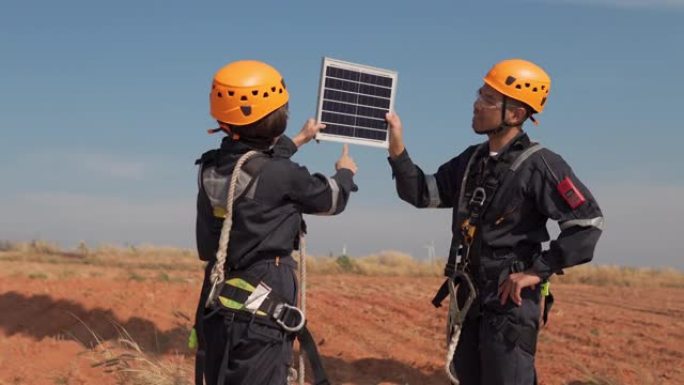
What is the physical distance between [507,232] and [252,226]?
1521 millimetres

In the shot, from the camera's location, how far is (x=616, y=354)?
35.5 feet

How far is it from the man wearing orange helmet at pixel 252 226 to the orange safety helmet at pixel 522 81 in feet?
4.26

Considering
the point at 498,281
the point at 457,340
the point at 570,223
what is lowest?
the point at 457,340

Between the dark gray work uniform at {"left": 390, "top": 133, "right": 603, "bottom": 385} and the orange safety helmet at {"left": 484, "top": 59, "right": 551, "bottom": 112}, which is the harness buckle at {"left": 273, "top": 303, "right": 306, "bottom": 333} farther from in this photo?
the orange safety helmet at {"left": 484, "top": 59, "right": 551, "bottom": 112}

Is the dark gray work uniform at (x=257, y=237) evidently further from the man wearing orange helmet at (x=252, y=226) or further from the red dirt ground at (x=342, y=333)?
the red dirt ground at (x=342, y=333)

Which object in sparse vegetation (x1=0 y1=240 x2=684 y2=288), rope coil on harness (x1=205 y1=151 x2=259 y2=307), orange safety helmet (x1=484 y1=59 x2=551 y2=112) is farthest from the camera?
sparse vegetation (x1=0 y1=240 x2=684 y2=288)

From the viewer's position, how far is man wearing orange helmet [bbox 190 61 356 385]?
14.9ft

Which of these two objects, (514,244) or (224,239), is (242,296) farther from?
(514,244)

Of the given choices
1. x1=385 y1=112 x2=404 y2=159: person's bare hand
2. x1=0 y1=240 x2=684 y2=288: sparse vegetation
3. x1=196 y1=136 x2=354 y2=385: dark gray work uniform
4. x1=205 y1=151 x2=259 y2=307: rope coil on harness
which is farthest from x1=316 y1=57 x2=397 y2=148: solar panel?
x1=0 y1=240 x2=684 y2=288: sparse vegetation

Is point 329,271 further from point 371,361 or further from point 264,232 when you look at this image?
point 264,232

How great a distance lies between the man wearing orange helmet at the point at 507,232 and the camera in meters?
4.95

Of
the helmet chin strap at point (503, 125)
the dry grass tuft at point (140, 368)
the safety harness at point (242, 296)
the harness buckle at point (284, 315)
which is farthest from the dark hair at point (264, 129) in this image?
the dry grass tuft at point (140, 368)

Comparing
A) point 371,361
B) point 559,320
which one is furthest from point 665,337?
point 371,361

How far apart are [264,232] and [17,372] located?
5.97 metres
